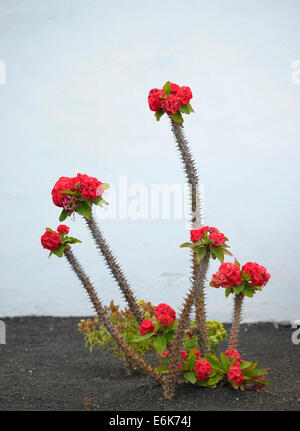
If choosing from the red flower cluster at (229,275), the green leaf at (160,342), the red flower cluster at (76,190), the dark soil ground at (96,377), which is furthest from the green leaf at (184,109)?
the dark soil ground at (96,377)

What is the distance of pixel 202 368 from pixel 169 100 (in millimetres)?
1409

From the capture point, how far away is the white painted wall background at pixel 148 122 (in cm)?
497

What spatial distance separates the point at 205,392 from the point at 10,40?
3803mm

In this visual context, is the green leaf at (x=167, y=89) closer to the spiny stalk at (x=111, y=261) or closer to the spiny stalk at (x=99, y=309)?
the spiny stalk at (x=111, y=261)

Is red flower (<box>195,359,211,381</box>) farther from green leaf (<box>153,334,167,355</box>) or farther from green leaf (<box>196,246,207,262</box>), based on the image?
green leaf (<box>196,246,207,262</box>)

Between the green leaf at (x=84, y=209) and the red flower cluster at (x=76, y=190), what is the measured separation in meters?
0.03

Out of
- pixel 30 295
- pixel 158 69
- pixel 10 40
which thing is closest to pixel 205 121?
pixel 158 69

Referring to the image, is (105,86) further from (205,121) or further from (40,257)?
(40,257)

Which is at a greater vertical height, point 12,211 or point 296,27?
point 296,27

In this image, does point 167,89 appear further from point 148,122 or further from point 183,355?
point 148,122

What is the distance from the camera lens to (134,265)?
201 inches

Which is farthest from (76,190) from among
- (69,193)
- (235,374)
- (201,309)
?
(235,374)

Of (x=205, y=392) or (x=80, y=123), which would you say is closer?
(x=205, y=392)
